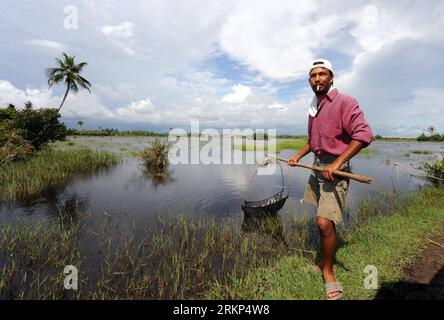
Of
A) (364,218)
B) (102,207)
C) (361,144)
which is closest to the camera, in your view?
(361,144)

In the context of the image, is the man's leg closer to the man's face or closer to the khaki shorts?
the khaki shorts

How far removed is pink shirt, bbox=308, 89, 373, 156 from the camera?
2.95 m

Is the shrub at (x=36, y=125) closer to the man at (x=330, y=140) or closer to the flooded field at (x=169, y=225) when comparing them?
the flooded field at (x=169, y=225)

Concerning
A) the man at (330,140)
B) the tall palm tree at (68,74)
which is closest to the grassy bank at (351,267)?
the man at (330,140)

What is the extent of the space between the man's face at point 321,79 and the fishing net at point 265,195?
2.84 m

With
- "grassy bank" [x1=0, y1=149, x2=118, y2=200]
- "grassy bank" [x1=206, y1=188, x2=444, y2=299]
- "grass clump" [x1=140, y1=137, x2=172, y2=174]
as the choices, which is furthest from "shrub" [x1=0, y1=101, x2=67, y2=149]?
"grassy bank" [x1=206, y1=188, x2=444, y2=299]

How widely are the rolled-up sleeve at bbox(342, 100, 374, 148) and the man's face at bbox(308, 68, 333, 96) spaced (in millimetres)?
408

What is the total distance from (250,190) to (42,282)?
8.69m

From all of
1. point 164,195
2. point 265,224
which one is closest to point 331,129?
point 265,224

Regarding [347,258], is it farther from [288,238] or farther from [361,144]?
[361,144]

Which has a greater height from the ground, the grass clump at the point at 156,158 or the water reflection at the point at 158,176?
the grass clump at the point at 156,158

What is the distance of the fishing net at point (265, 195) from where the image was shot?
748 cm

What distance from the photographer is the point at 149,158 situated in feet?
56.3
